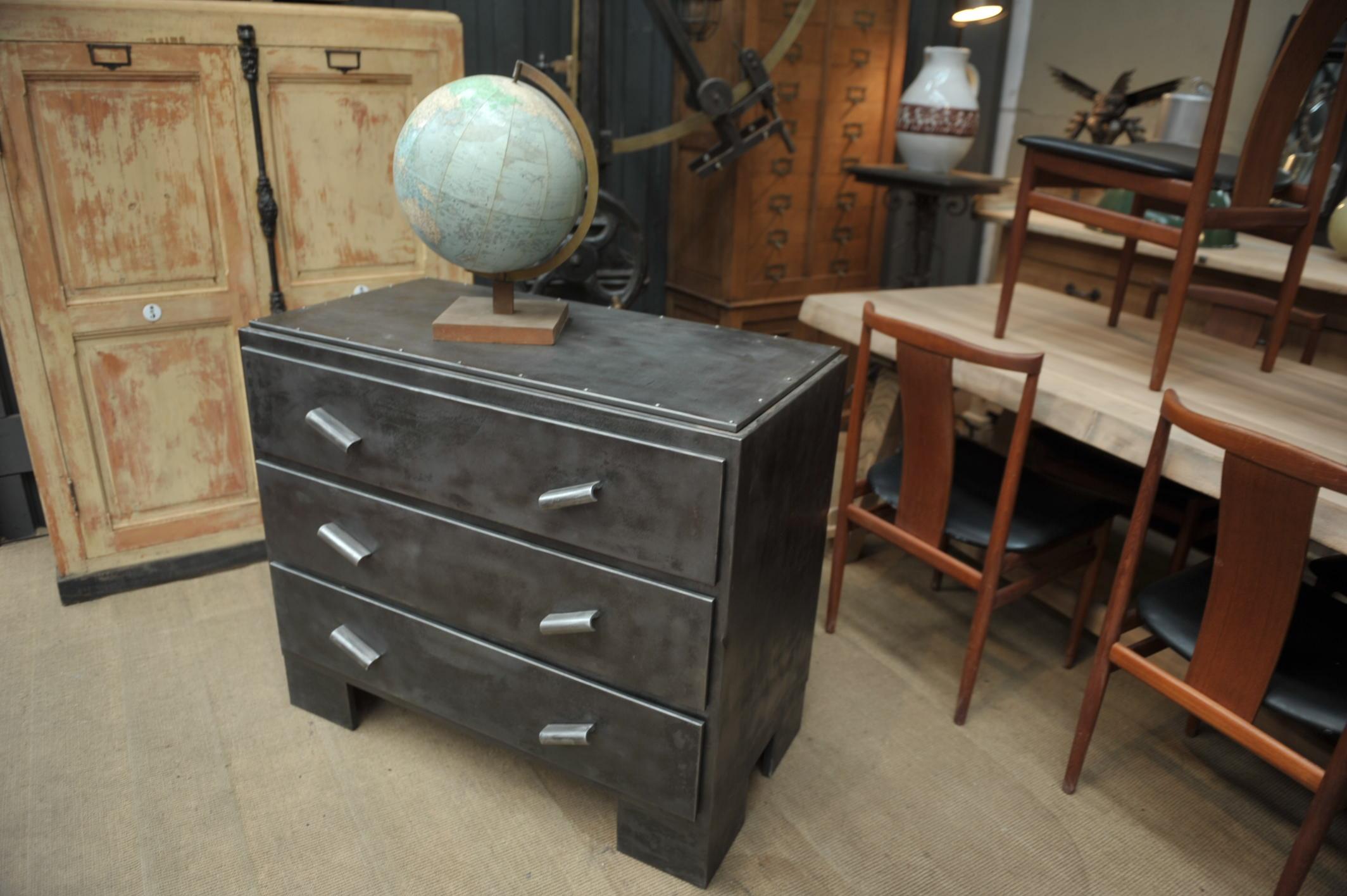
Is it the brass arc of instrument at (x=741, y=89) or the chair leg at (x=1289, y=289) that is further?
the brass arc of instrument at (x=741, y=89)

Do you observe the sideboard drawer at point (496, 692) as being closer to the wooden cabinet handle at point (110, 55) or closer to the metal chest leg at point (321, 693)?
the metal chest leg at point (321, 693)

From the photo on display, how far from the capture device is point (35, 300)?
219 centimetres

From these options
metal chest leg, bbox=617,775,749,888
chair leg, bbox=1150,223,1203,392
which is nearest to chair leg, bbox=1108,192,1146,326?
chair leg, bbox=1150,223,1203,392

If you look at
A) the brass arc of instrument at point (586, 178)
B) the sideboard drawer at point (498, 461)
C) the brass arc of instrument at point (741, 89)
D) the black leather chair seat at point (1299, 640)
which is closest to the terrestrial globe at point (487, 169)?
the brass arc of instrument at point (586, 178)

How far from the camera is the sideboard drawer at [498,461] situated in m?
1.43

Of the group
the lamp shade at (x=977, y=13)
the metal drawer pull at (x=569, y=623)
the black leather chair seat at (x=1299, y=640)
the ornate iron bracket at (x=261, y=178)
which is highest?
the lamp shade at (x=977, y=13)

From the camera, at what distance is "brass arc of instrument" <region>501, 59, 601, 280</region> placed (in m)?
1.71

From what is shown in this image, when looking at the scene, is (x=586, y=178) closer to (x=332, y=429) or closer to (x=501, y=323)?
(x=501, y=323)

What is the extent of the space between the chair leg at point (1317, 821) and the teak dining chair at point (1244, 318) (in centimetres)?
132

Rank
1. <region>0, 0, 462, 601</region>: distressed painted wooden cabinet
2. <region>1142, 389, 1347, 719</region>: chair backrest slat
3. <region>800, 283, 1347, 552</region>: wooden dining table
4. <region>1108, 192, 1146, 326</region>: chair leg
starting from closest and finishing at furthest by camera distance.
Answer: <region>1142, 389, 1347, 719</region>: chair backrest slat < <region>800, 283, 1347, 552</region>: wooden dining table < <region>0, 0, 462, 601</region>: distressed painted wooden cabinet < <region>1108, 192, 1146, 326</region>: chair leg

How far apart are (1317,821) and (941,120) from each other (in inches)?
99.2

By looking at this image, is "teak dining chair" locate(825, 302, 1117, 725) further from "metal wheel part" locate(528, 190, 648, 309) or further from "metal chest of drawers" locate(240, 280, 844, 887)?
"metal wheel part" locate(528, 190, 648, 309)

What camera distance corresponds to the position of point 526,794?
189cm

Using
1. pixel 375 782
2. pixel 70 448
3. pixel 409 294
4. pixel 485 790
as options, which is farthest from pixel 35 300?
pixel 485 790
